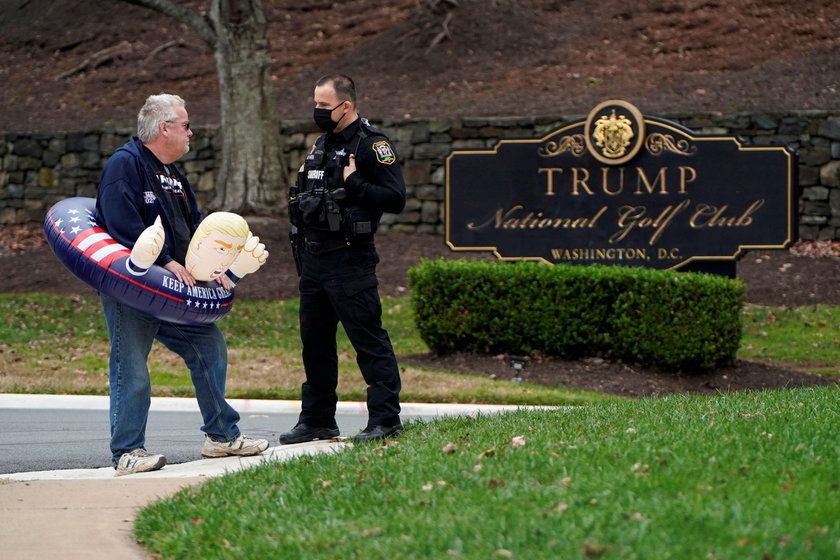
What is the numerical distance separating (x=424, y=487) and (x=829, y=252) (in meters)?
13.7

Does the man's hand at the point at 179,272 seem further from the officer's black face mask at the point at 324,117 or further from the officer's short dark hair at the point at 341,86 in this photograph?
the officer's short dark hair at the point at 341,86

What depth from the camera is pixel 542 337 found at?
11945 millimetres

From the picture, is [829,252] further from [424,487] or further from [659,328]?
[424,487]

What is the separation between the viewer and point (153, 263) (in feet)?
21.2

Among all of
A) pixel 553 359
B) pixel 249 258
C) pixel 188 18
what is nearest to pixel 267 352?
pixel 553 359

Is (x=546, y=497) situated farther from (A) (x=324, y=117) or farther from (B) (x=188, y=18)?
(B) (x=188, y=18)

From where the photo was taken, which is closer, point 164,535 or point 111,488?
point 164,535

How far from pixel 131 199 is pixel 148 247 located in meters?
0.38

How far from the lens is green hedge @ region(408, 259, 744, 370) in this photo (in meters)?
11.6

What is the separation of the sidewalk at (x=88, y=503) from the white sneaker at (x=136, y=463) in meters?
0.05

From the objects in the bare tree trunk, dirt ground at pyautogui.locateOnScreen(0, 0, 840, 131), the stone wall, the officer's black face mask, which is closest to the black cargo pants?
the officer's black face mask

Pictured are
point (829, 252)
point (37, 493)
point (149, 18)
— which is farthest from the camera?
point (149, 18)

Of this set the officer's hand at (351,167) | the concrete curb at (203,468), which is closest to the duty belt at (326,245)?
the officer's hand at (351,167)

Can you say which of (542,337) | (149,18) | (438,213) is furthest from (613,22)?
(542,337)
